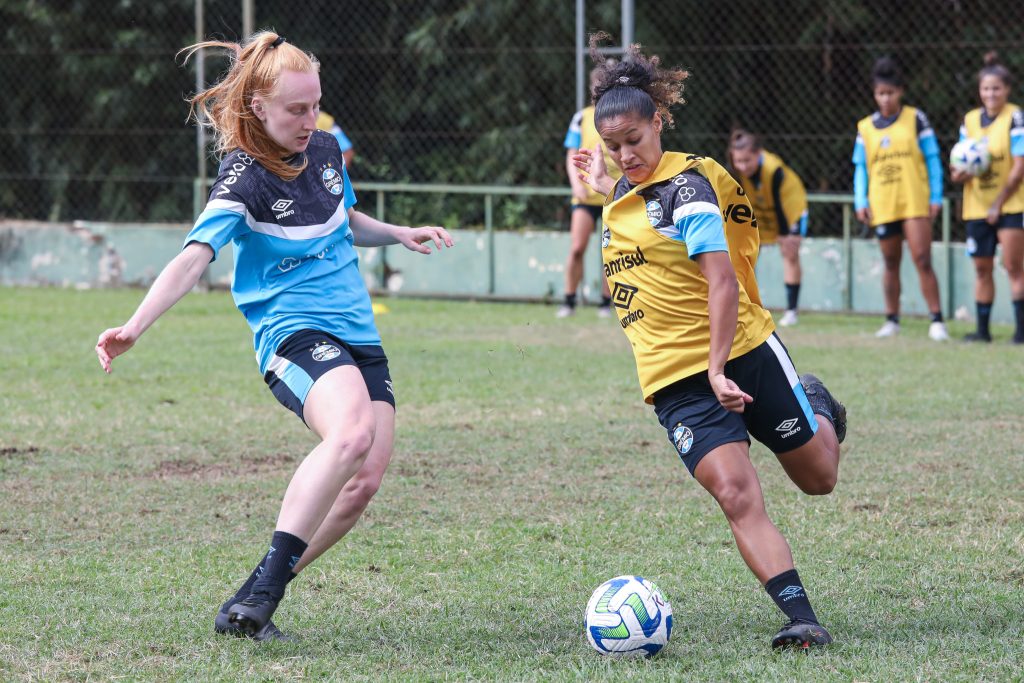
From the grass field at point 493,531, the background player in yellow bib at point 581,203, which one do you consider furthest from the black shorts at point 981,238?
the background player in yellow bib at point 581,203

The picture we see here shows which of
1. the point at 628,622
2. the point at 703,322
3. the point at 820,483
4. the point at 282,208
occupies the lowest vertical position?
the point at 628,622

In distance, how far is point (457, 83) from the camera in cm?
1481

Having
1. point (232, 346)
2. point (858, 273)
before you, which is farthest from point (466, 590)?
point (858, 273)

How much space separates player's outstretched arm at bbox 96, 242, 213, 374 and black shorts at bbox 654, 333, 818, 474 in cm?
134

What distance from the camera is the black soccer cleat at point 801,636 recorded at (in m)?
3.77

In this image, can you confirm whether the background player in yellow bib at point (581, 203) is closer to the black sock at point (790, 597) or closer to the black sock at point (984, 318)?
the black sock at point (984, 318)

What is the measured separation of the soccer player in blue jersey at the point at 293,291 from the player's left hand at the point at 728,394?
0.94 meters

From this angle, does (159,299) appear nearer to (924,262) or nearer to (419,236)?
(419,236)

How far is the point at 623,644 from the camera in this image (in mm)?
3779

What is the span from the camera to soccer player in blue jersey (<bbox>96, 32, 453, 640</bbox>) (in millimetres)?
3838

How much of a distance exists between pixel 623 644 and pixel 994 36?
10570 mm

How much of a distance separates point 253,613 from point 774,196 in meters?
8.62

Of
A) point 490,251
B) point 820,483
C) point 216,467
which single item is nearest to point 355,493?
point 820,483

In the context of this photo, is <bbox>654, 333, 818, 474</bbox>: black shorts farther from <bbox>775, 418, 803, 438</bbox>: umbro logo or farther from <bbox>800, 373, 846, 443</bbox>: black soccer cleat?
<bbox>800, 373, 846, 443</bbox>: black soccer cleat
